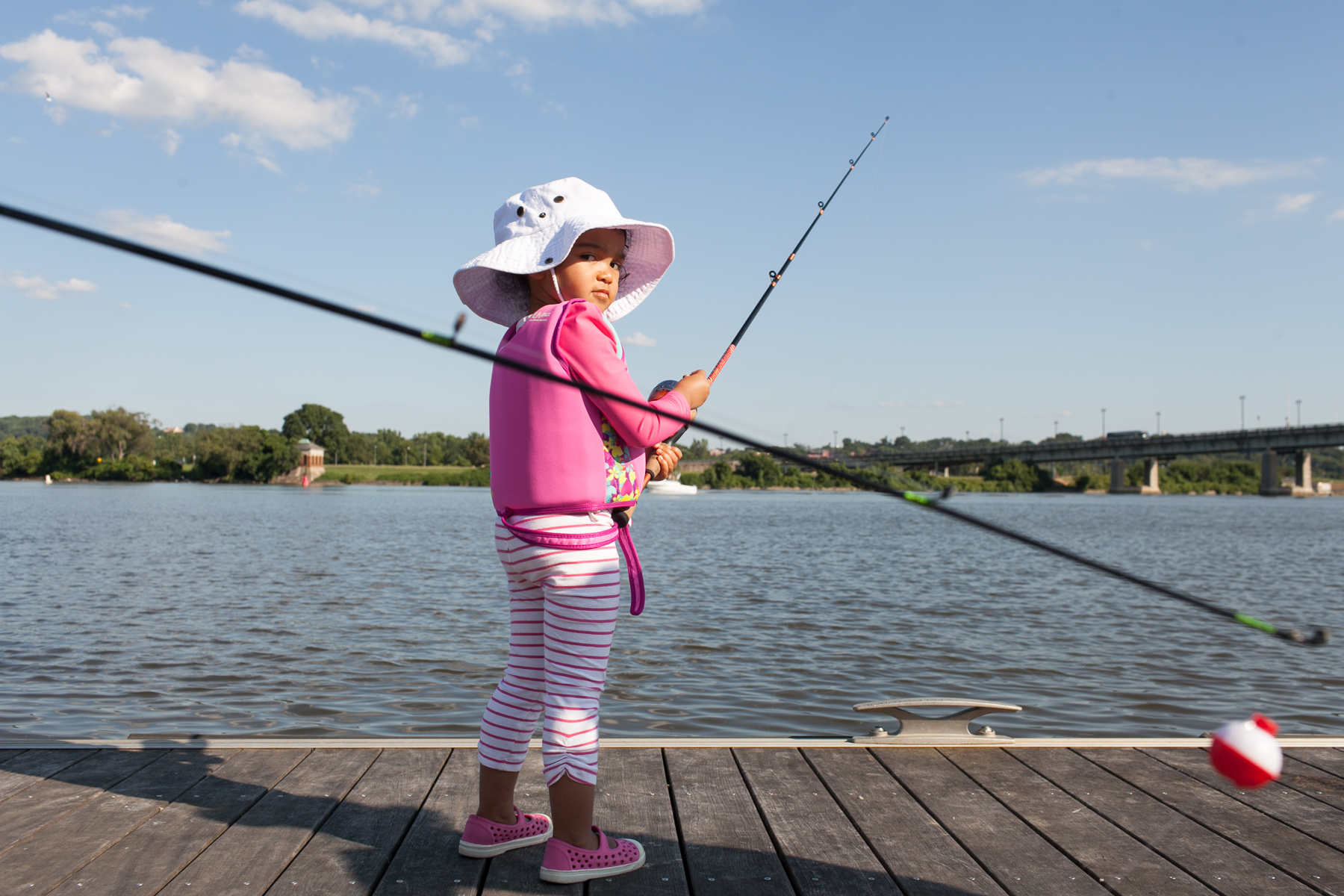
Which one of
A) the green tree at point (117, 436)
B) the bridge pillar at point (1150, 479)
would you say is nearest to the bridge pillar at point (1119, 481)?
the bridge pillar at point (1150, 479)

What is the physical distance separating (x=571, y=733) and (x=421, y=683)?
4.80 meters

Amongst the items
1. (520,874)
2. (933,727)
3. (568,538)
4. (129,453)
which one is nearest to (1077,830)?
(933,727)

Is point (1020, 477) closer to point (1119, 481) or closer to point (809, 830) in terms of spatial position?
point (1119, 481)

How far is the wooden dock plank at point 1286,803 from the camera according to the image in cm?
248

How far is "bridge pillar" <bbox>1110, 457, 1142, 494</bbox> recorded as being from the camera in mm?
78875

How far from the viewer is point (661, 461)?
2.46 m

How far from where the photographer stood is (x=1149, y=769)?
3014 millimetres

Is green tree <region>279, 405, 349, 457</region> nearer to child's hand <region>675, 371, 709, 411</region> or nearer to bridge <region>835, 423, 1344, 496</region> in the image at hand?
bridge <region>835, 423, 1344, 496</region>

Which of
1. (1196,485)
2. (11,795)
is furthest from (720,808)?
(1196,485)

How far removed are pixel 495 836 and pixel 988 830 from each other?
4.33 feet

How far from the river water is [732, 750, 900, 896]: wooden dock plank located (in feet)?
7.95

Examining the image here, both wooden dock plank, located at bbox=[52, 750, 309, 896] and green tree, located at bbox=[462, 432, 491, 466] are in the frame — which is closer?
wooden dock plank, located at bbox=[52, 750, 309, 896]

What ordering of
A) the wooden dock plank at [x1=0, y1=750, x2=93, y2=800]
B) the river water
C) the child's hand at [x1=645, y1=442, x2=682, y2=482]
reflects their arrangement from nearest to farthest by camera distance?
the child's hand at [x1=645, y1=442, x2=682, y2=482]
the wooden dock plank at [x1=0, y1=750, x2=93, y2=800]
the river water

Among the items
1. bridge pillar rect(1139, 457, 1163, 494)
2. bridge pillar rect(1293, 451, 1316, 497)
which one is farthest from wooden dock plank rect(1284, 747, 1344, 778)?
bridge pillar rect(1139, 457, 1163, 494)
